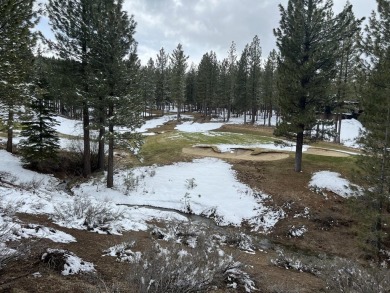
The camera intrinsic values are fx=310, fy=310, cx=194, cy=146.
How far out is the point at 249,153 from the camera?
2730cm

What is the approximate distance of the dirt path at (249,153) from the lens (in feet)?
83.5

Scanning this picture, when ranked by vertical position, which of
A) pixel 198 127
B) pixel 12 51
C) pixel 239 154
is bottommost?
pixel 239 154

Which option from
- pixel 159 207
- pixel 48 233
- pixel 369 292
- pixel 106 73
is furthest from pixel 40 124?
pixel 369 292

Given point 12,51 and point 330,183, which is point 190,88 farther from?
point 12,51

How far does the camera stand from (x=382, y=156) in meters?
13.3

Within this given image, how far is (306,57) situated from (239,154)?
1022 centimetres

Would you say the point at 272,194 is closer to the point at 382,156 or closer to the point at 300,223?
the point at 300,223

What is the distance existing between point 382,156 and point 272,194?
664cm

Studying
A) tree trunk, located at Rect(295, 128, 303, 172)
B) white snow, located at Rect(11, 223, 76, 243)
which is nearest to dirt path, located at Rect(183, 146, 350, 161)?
tree trunk, located at Rect(295, 128, 303, 172)

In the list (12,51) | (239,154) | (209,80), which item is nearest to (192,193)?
(239,154)

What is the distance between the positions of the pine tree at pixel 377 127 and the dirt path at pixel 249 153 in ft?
37.8

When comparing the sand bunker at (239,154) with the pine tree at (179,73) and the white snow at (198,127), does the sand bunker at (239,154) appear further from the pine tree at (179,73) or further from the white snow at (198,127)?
the pine tree at (179,73)

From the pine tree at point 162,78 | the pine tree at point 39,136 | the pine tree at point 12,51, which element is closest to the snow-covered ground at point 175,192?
the pine tree at point 39,136

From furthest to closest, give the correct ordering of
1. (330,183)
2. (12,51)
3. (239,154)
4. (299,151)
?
(239,154) → (299,151) → (330,183) → (12,51)
